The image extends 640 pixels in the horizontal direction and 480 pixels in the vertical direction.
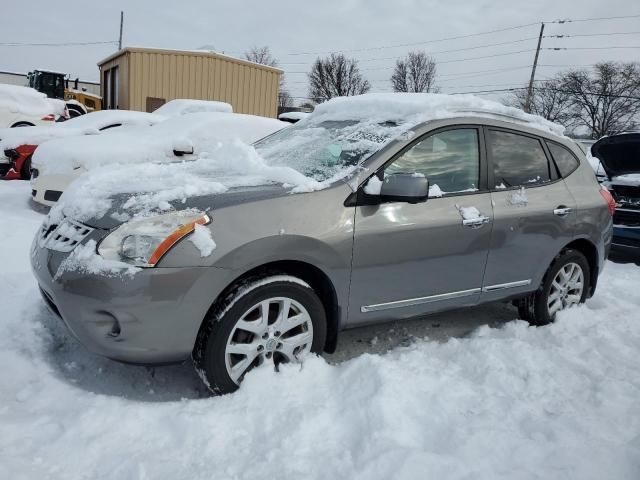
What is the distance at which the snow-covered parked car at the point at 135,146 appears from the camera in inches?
261

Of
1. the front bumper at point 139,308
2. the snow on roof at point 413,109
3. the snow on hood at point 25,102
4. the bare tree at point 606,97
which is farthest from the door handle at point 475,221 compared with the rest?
the bare tree at point 606,97

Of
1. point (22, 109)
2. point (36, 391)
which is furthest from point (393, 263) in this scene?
point (22, 109)

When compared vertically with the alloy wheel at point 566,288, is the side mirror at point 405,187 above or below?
above

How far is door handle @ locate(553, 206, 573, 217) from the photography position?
3.77m

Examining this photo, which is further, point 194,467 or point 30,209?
point 30,209

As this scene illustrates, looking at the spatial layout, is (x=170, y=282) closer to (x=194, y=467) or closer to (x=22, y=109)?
(x=194, y=467)

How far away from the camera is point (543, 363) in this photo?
10.5ft

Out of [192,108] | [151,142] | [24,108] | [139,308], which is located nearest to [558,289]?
[139,308]

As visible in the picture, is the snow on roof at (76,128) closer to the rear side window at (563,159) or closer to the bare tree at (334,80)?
the rear side window at (563,159)

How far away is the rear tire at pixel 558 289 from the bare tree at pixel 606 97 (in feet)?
168

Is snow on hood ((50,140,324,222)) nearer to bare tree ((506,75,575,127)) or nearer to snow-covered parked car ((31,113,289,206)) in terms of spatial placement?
snow-covered parked car ((31,113,289,206))

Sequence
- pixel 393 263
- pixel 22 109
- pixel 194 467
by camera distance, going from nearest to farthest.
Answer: pixel 194 467 → pixel 393 263 → pixel 22 109

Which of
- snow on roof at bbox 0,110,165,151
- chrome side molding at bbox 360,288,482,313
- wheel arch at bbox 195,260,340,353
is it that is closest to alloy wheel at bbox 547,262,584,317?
chrome side molding at bbox 360,288,482,313

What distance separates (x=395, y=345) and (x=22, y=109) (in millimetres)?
14059
